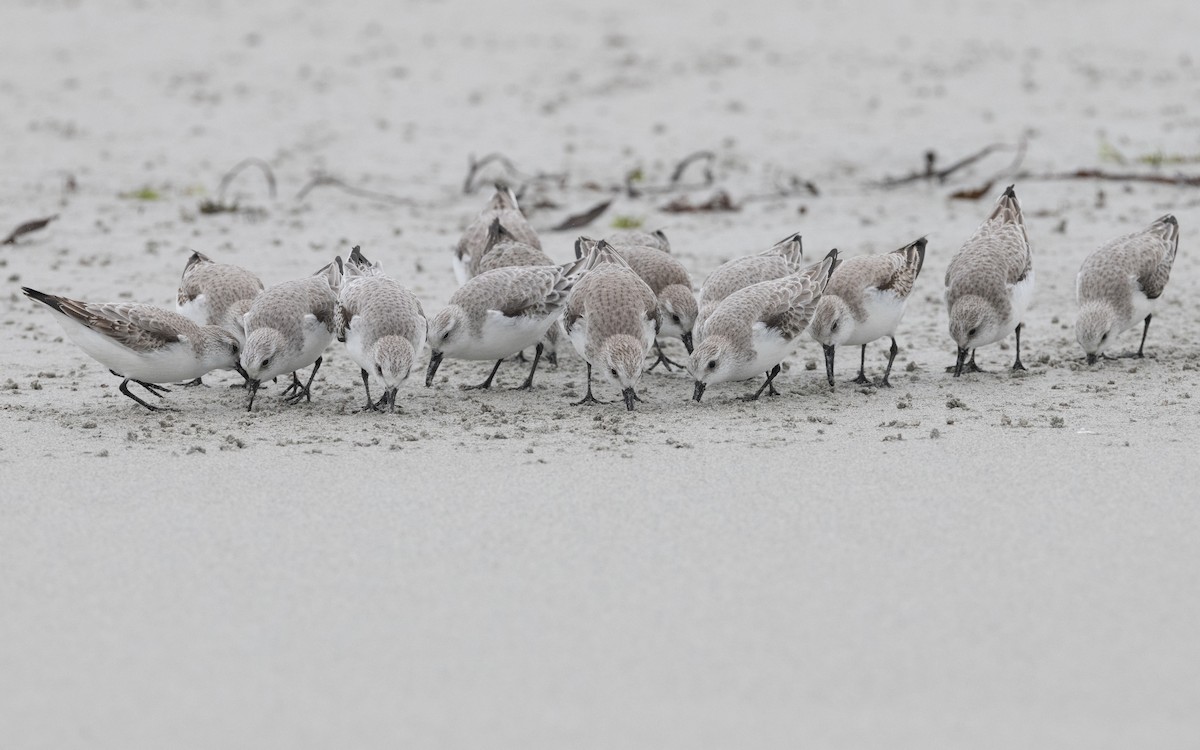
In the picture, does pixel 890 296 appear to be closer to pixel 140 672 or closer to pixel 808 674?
pixel 808 674

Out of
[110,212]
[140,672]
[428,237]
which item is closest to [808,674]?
[140,672]

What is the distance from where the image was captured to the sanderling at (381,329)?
7.47 m

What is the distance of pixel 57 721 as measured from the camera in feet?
12.4

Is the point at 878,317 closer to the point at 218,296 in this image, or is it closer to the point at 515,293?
the point at 515,293

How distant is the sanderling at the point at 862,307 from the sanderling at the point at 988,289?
13.5 inches

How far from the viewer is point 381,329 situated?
7.66 meters

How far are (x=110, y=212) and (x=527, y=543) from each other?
325 inches

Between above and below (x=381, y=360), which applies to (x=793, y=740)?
below

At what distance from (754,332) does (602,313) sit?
0.89 m

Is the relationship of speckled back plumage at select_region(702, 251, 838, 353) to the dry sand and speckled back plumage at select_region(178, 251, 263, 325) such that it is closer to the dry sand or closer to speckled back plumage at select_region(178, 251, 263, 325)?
the dry sand

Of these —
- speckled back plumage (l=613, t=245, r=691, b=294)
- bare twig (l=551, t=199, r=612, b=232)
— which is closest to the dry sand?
bare twig (l=551, t=199, r=612, b=232)

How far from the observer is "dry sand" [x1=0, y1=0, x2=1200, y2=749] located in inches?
153

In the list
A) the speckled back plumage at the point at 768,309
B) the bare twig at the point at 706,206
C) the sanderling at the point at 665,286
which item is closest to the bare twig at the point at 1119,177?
the bare twig at the point at 706,206

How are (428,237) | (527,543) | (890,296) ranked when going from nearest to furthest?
(527,543) → (890,296) → (428,237)
